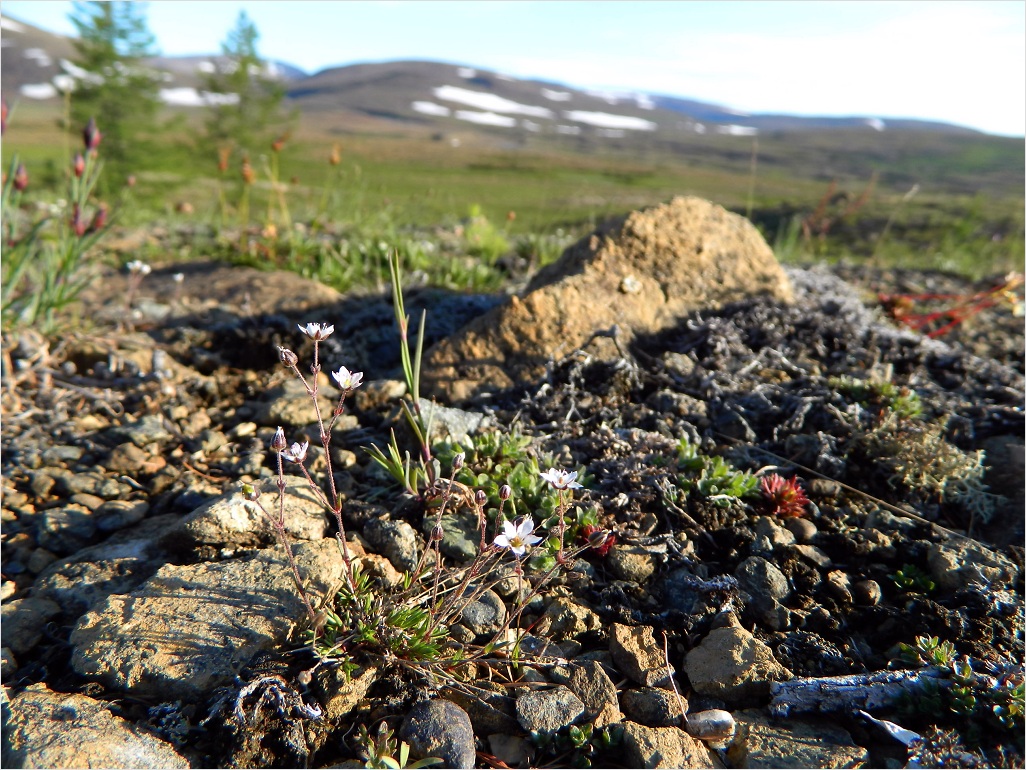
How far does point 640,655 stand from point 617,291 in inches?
90.5

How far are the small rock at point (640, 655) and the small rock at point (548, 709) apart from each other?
231 mm

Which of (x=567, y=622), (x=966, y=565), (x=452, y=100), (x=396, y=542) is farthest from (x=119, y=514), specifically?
(x=452, y=100)

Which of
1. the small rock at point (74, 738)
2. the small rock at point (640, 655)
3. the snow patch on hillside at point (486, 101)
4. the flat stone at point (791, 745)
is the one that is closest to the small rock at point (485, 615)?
the small rock at point (640, 655)

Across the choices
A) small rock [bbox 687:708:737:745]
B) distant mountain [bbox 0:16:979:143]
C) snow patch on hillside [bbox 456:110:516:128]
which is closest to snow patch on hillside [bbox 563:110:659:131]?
distant mountain [bbox 0:16:979:143]

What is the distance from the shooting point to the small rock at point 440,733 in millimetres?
1924

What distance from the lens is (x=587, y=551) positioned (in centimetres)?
268

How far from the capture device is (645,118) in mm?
158750

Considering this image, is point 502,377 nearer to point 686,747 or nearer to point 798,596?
point 798,596

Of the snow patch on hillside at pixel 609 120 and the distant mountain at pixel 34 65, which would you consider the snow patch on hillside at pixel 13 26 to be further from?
the snow patch on hillside at pixel 609 120

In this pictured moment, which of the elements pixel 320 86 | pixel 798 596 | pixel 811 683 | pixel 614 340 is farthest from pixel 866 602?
pixel 320 86

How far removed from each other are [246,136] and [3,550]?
1977cm

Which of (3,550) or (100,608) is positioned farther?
(3,550)

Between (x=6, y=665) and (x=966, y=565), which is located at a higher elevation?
(x=966, y=565)

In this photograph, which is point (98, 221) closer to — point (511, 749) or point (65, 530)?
point (65, 530)
